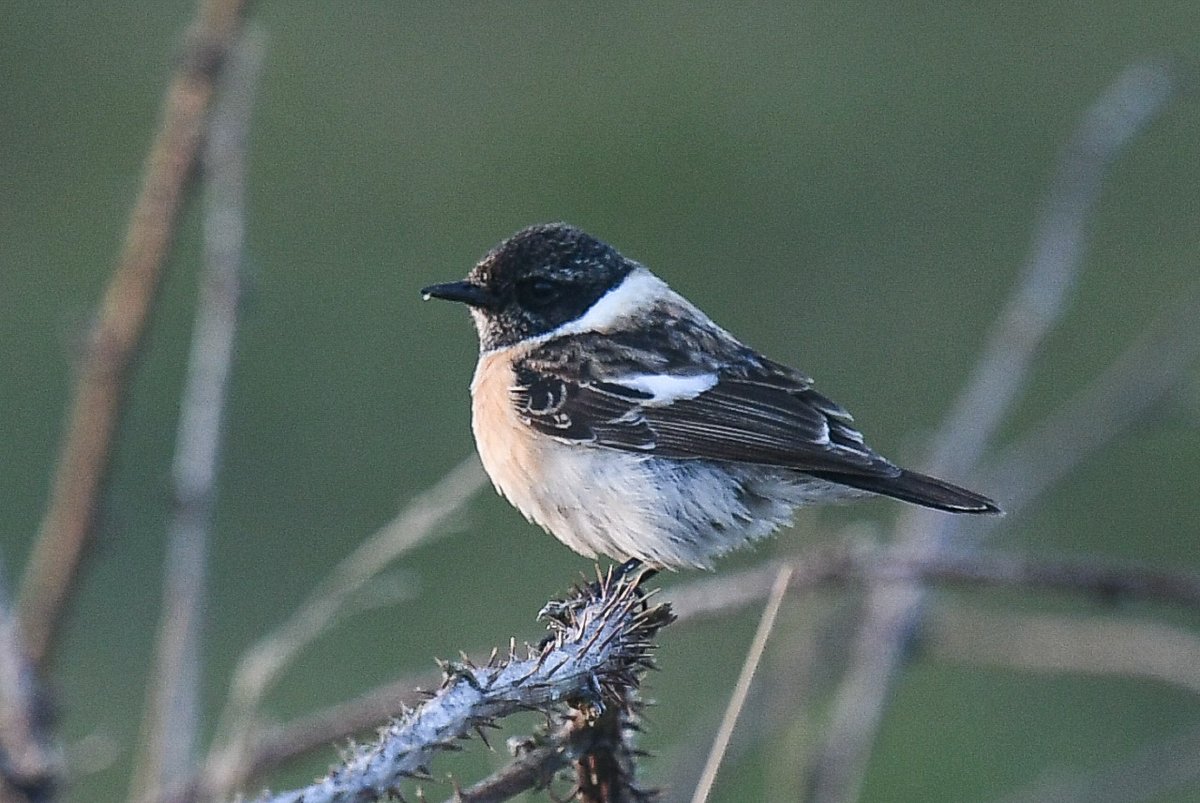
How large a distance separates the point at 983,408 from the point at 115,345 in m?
2.36

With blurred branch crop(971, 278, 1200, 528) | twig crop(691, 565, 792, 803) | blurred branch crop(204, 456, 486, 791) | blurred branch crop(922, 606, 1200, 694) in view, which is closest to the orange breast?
blurred branch crop(204, 456, 486, 791)

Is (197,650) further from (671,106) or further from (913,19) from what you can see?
(913,19)

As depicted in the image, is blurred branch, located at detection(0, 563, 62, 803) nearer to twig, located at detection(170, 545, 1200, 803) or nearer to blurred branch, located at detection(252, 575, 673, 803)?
twig, located at detection(170, 545, 1200, 803)

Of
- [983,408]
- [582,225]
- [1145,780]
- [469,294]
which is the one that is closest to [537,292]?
[469,294]

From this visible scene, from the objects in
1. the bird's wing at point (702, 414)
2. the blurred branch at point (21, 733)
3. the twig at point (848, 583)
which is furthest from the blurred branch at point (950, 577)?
the blurred branch at point (21, 733)

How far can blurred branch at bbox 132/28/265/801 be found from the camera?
14.8 ft

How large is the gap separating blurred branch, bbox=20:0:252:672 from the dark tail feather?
6.06 feet

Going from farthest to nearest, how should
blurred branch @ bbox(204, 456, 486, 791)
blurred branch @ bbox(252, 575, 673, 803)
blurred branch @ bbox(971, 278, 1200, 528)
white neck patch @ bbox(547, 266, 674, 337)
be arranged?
white neck patch @ bbox(547, 266, 674, 337)
blurred branch @ bbox(971, 278, 1200, 528)
blurred branch @ bbox(204, 456, 486, 791)
blurred branch @ bbox(252, 575, 673, 803)

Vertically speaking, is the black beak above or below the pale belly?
above

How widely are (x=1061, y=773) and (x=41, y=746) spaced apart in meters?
4.90

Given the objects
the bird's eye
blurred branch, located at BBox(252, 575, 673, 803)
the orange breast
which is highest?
the bird's eye

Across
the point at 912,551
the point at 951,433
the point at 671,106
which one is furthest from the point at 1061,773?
the point at 671,106

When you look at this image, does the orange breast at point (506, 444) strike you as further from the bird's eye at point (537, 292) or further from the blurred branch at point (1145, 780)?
the blurred branch at point (1145, 780)

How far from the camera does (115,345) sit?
5.03 meters
